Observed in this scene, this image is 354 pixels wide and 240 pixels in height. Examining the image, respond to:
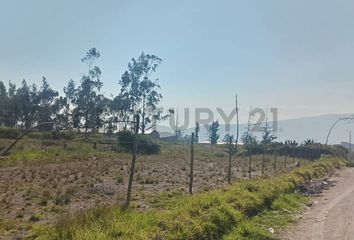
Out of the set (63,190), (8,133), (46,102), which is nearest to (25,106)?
(46,102)

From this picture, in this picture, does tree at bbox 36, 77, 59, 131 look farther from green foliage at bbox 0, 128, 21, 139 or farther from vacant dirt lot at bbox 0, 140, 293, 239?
vacant dirt lot at bbox 0, 140, 293, 239

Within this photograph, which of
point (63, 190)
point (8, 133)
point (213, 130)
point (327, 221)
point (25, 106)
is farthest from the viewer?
point (213, 130)

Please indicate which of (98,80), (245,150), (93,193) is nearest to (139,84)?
(98,80)

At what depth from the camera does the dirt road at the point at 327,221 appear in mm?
10641

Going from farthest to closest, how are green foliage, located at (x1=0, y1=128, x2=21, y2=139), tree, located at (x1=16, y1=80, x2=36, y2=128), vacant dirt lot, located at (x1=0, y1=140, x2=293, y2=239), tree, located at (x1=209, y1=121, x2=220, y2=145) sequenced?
tree, located at (x1=209, y1=121, x2=220, y2=145), tree, located at (x1=16, y1=80, x2=36, y2=128), green foliage, located at (x1=0, y1=128, x2=21, y2=139), vacant dirt lot, located at (x1=0, y1=140, x2=293, y2=239)

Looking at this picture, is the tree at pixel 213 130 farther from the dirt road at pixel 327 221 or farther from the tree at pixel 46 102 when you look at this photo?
the dirt road at pixel 327 221

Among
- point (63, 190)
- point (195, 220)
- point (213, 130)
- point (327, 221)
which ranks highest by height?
point (213, 130)

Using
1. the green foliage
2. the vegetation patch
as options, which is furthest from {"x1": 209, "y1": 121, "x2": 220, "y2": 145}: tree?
the vegetation patch

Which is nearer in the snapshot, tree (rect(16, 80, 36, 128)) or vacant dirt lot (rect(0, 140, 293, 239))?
vacant dirt lot (rect(0, 140, 293, 239))

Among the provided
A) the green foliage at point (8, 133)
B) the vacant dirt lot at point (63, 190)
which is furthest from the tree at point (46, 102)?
the vacant dirt lot at point (63, 190)

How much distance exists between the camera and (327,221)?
500 inches

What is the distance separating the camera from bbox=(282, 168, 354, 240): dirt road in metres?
10.6

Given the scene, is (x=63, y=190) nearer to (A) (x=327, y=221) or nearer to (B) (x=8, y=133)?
(A) (x=327, y=221)

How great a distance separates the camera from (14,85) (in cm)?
8194
